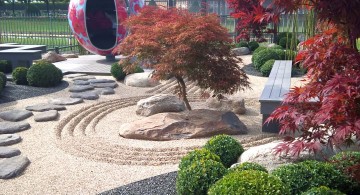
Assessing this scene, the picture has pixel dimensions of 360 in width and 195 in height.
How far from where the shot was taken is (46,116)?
24.5 feet

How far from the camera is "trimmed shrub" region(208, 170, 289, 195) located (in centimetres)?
311

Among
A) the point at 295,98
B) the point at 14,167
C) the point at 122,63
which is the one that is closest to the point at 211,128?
the point at 122,63

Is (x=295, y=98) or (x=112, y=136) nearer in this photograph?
(x=295, y=98)

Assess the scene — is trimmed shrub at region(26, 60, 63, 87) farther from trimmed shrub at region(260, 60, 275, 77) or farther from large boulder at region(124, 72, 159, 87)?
trimmed shrub at region(260, 60, 275, 77)

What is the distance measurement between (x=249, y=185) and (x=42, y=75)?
7945mm

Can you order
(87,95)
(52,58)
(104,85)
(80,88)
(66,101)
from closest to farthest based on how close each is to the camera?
(66,101)
(87,95)
(80,88)
(104,85)
(52,58)

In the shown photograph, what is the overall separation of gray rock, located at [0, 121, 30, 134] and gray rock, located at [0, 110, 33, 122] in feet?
0.84

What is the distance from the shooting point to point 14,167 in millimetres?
5191

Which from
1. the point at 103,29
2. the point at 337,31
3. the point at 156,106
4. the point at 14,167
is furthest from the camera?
the point at 103,29

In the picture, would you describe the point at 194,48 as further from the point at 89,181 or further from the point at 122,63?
the point at 89,181

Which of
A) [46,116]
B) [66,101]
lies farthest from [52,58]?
[46,116]

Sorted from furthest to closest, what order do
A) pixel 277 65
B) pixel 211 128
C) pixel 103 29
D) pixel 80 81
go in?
pixel 103 29 → pixel 80 81 → pixel 277 65 → pixel 211 128

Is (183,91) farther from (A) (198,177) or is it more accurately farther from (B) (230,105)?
(A) (198,177)

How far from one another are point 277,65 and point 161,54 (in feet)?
13.2
